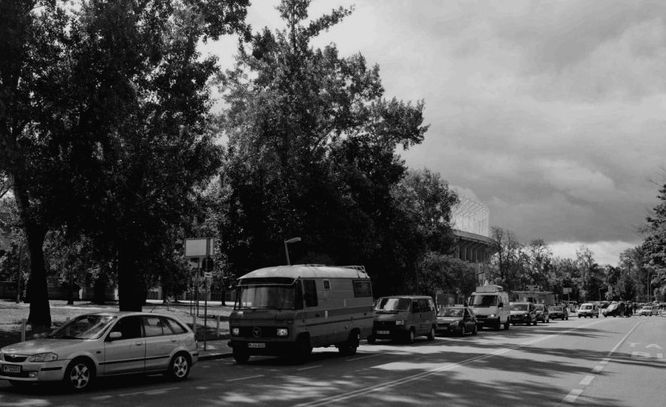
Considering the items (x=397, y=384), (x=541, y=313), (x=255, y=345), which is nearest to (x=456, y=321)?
(x=255, y=345)

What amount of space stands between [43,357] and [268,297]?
760 cm

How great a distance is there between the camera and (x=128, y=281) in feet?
95.3

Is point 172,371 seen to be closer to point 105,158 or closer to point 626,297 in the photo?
point 105,158

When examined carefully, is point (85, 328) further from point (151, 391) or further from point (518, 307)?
point (518, 307)

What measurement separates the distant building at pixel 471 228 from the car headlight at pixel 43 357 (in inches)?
3896

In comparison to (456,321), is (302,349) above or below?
below

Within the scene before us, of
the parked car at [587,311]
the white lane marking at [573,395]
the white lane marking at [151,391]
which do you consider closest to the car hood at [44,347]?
the white lane marking at [151,391]

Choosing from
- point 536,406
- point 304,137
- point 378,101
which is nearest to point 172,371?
point 536,406

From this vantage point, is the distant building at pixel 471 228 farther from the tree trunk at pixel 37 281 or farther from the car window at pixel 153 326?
the car window at pixel 153 326

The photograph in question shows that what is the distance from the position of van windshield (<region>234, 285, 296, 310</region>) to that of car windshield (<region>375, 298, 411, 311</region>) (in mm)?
9194

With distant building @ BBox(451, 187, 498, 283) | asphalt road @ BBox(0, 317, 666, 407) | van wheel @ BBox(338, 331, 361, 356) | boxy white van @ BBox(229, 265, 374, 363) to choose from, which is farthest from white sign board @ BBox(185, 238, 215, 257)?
distant building @ BBox(451, 187, 498, 283)

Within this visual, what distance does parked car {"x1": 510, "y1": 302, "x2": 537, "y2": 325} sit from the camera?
1959 inches

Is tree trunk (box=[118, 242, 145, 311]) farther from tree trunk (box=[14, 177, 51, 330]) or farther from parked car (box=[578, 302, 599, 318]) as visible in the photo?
parked car (box=[578, 302, 599, 318])

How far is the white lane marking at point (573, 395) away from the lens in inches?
439
